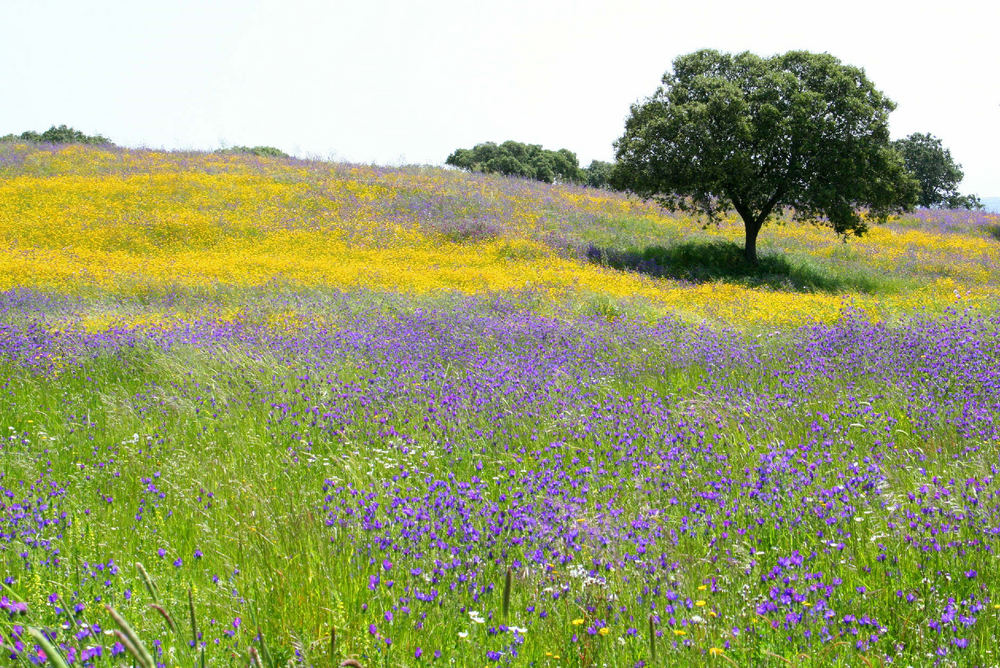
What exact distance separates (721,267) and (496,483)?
65.1 ft

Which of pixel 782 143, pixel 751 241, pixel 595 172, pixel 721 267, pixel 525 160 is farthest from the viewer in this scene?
pixel 595 172

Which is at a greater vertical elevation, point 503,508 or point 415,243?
point 415,243

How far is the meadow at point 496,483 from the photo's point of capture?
9.24 feet

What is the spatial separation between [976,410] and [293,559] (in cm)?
554

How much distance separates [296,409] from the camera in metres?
6.10

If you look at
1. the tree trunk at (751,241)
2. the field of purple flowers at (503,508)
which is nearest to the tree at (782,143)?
the tree trunk at (751,241)

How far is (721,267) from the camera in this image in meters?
22.6

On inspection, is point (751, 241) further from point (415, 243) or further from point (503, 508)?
point (503, 508)

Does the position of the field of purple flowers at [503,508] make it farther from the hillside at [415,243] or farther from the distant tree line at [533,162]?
the distant tree line at [533,162]

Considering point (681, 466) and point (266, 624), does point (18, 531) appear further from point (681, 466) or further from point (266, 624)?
point (681, 466)

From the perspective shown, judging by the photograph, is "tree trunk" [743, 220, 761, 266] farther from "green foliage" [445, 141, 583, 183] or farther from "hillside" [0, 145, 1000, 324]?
"green foliage" [445, 141, 583, 183]

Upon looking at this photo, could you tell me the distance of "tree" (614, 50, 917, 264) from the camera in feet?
69.0

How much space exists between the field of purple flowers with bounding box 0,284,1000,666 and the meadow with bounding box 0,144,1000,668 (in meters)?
0.03

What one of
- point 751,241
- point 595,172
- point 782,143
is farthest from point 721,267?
point 595,172
